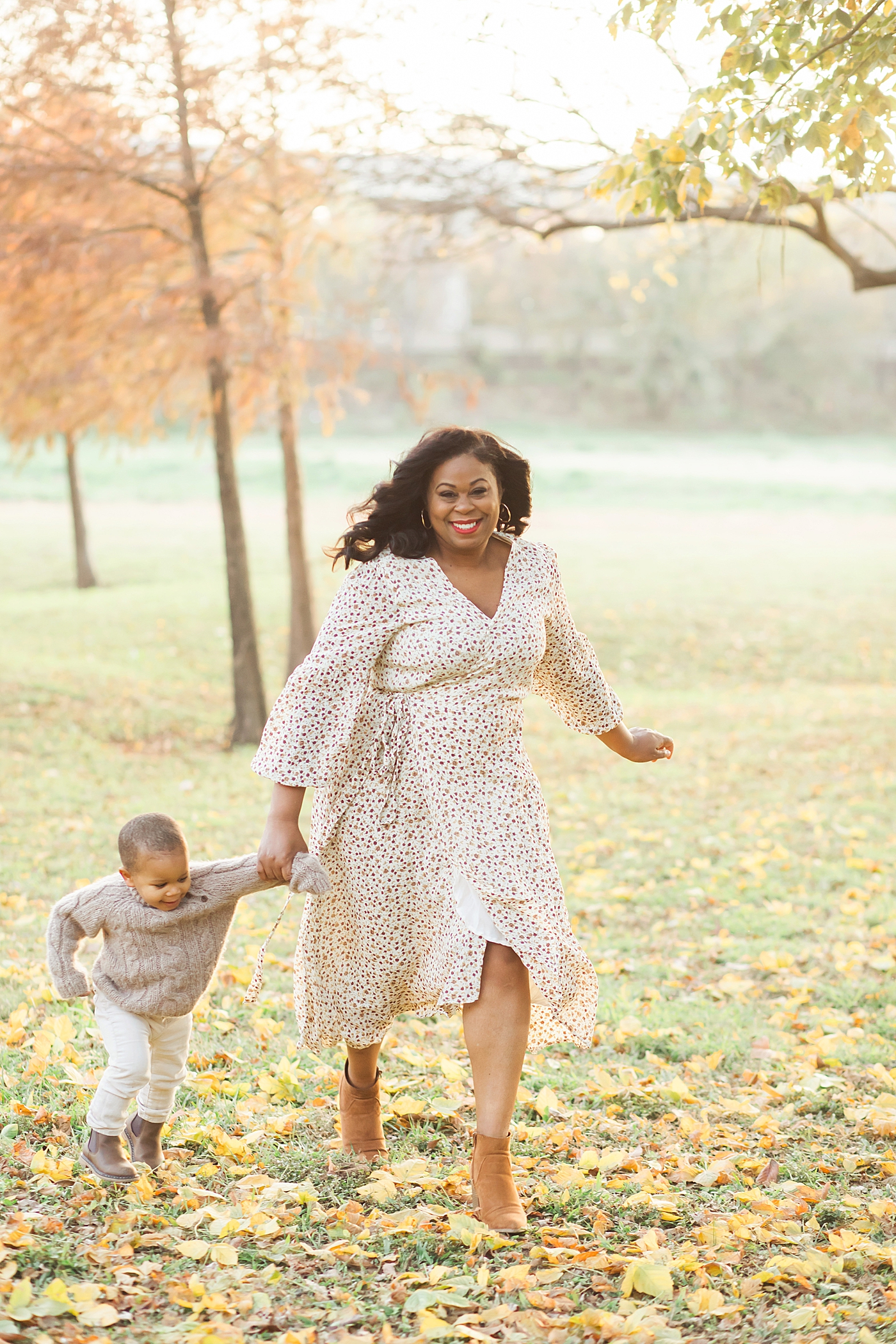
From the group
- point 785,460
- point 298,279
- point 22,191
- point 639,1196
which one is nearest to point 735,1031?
point 639,1196

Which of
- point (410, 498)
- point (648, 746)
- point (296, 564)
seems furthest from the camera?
point (296, 564)

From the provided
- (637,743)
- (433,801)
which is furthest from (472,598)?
(637,743)

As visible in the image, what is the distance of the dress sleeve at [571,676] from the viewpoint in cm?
388

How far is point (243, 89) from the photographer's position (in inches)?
393

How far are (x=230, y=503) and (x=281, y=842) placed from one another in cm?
804

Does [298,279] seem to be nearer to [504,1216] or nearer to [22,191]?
[22,191]

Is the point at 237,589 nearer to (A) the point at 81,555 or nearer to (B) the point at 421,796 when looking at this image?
(B) the point at 421,796

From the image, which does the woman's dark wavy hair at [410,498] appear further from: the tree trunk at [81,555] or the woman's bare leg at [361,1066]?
the tree trunk at [81,555]

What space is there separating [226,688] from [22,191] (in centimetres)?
567

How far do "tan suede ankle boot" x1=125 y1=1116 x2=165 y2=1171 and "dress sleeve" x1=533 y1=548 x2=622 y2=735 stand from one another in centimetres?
159

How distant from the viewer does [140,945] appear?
137 inches

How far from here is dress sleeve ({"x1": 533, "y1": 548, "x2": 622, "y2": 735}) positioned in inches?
153

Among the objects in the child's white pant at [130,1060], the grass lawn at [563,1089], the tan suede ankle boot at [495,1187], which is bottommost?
the grass lawn at [563,1089]

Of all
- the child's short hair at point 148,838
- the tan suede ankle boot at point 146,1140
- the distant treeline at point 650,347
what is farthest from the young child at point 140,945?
the distant treeline at point 650,347
